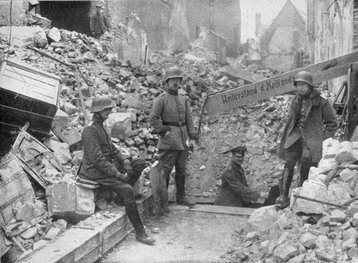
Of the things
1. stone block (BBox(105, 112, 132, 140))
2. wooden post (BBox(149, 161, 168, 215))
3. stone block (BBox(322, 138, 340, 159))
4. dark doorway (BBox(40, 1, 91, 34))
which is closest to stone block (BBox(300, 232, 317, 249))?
stone block (BBox(322, 138, 340, 159))

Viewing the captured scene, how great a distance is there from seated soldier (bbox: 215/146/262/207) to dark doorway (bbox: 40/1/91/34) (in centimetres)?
1099

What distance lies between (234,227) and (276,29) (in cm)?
4383

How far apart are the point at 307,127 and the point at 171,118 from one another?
2119 mm

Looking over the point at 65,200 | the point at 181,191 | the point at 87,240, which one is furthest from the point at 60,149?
the point at 87,240

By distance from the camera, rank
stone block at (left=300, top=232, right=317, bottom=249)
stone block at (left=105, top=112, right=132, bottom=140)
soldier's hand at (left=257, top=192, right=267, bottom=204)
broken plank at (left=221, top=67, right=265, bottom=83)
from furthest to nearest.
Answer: broken plank at (left=221, top=67, right=265, bottom=83) < stone block at (left=105, top=112, right=132, bottom=140) < soldier's hand at (left=257, top=192, right=267, bottom=204) < stone block at (left=300, top=232, right=317, bottom=249)

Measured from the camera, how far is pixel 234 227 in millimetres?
6113

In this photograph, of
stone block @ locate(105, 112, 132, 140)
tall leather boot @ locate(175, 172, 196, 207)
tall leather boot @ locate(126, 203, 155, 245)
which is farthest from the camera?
stone block @ locate(105, 112, 132, 140)

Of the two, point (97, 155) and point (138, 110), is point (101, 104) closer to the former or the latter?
point (97, 155)

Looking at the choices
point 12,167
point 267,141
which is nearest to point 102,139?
point 12,167

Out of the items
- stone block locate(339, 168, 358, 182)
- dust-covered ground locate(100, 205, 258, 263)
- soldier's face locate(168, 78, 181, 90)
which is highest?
soldier's face locate(168, 78, 181, 90)

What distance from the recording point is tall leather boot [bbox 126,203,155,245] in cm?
547

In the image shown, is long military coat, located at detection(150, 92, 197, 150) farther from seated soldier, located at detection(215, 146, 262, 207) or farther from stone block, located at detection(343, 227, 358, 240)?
stone block, located at detection(343, 227, 358, 240)

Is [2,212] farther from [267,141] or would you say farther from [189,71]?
[189,71]

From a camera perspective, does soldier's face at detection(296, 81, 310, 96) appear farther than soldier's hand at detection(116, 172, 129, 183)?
Yes
